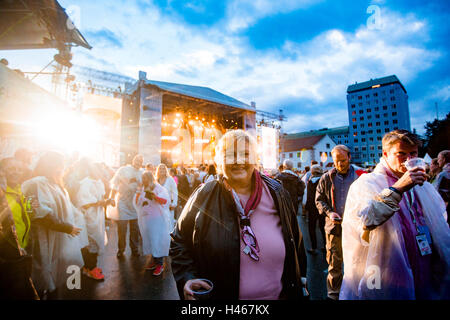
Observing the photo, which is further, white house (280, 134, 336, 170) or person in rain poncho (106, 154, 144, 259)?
white house (280, 134, 336, 170)

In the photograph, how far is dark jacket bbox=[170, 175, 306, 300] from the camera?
1.27 m

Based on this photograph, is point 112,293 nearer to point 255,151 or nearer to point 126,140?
point 255,151

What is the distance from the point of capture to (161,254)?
3822 millimetres

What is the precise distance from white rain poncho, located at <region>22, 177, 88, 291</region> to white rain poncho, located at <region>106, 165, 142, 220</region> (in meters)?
1.67

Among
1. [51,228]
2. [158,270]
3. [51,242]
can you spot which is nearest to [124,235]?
[158,270]

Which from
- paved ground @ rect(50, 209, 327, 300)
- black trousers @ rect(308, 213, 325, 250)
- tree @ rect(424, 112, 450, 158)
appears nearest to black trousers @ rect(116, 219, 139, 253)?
paved ground @ rect(50, 209, 327, 300)

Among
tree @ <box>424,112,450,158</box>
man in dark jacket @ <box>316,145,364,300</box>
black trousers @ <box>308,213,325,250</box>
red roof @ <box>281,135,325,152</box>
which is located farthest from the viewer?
red roof @ <box>281,135,325,152</box>

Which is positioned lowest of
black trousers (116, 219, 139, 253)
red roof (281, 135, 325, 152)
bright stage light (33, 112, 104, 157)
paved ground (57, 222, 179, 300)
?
paved ground (57, 222, 179, 300)

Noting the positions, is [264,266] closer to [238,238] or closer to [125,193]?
[238,238]

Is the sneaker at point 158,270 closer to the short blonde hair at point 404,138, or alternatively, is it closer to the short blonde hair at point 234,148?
the short blonde hair at point 234,148

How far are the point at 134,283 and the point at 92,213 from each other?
1.46m

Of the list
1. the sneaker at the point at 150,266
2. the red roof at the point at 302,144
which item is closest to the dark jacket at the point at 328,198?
the sneaker at the point at 150,266

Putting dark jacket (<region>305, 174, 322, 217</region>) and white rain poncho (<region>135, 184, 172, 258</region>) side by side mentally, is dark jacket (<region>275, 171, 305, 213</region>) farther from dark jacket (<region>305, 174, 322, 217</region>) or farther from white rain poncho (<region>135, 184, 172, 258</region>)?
white rain poncho (<region>135, 184, 172, 258</region>)

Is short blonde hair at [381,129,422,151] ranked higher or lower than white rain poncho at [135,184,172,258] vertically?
higher
